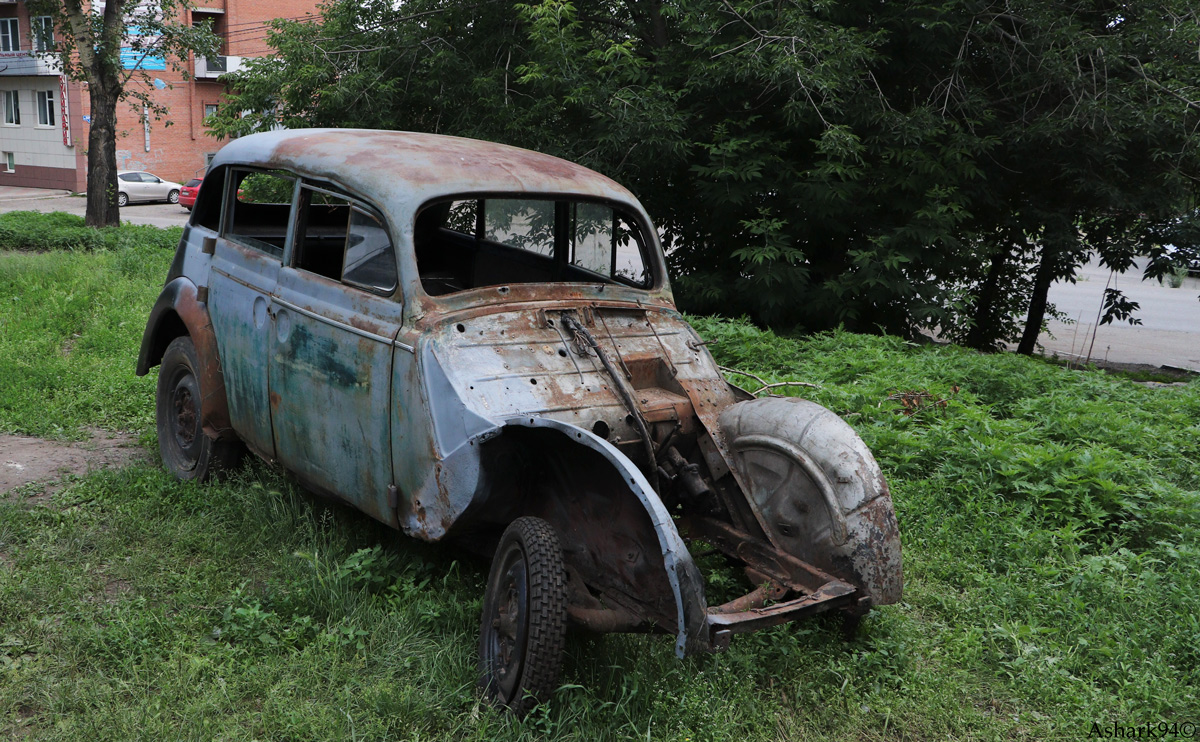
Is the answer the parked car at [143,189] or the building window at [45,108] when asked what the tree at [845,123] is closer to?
the parked car at [143,189]

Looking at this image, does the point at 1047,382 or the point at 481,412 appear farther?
the point at 1047,382

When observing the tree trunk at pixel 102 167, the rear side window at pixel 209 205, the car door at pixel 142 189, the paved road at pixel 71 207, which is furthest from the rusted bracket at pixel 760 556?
the car door at pixel 142 189

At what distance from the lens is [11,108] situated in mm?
36062

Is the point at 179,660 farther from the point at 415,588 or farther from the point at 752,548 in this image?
the point at 752,548

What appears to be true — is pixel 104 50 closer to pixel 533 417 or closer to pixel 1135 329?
pixel 533 417

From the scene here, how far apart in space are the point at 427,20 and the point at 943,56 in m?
6.03

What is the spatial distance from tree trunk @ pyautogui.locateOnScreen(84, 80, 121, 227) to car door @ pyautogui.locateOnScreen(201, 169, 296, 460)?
526 inches

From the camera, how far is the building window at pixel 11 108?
3575cm

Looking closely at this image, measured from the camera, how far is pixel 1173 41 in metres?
8.92

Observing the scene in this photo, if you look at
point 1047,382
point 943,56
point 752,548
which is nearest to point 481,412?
point 752,548

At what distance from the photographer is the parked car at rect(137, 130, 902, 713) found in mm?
3393

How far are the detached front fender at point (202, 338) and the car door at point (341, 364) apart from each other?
70 centimetres

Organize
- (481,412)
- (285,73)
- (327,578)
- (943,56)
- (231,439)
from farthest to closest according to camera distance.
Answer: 1. (285,73)
2. (943,56)
3. (231,439)
4. (327,578)
5. (481,412)

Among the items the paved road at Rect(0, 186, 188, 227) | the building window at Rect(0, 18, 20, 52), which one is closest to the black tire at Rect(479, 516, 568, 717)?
the paved road at Rect(0, 186, 188, 227)
